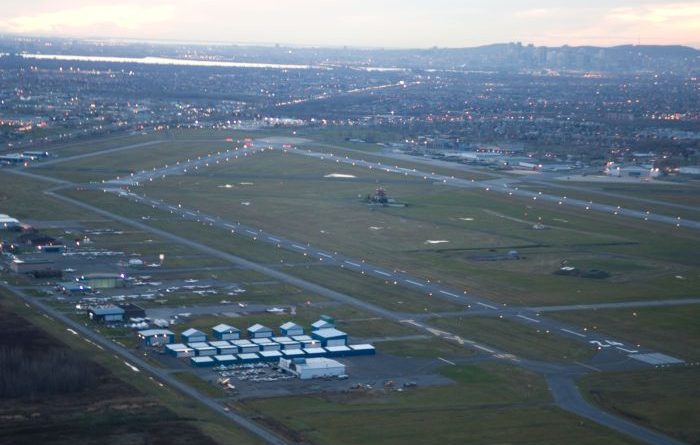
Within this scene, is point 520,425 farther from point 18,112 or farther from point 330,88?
point 330,88

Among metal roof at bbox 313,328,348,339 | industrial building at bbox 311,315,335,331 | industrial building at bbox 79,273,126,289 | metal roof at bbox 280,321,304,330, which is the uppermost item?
metal roof at bbox 313,328,348,339

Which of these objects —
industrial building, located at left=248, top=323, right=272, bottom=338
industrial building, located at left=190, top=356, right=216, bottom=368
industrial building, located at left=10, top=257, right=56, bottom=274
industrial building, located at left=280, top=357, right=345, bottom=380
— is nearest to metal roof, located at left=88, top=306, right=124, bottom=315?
industrial building, located at left=248, top=323, right=272, bottom=338

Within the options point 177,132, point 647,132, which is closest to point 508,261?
point 177,132

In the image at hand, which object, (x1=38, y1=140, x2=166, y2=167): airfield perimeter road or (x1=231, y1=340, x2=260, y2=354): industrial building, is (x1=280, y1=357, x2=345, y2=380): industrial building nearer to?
(x1=231, y1=340, x2=260, y2=354): industrial building

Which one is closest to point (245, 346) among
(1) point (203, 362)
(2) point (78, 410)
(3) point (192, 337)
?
(3) point (192, 337)

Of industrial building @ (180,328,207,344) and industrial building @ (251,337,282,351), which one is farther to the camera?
industrial building @ (180,328,207,344)

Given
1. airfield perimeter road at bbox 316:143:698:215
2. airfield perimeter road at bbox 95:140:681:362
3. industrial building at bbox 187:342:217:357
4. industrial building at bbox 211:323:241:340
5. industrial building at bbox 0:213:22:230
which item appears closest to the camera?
industrial building at bbox 187:342:217:357
